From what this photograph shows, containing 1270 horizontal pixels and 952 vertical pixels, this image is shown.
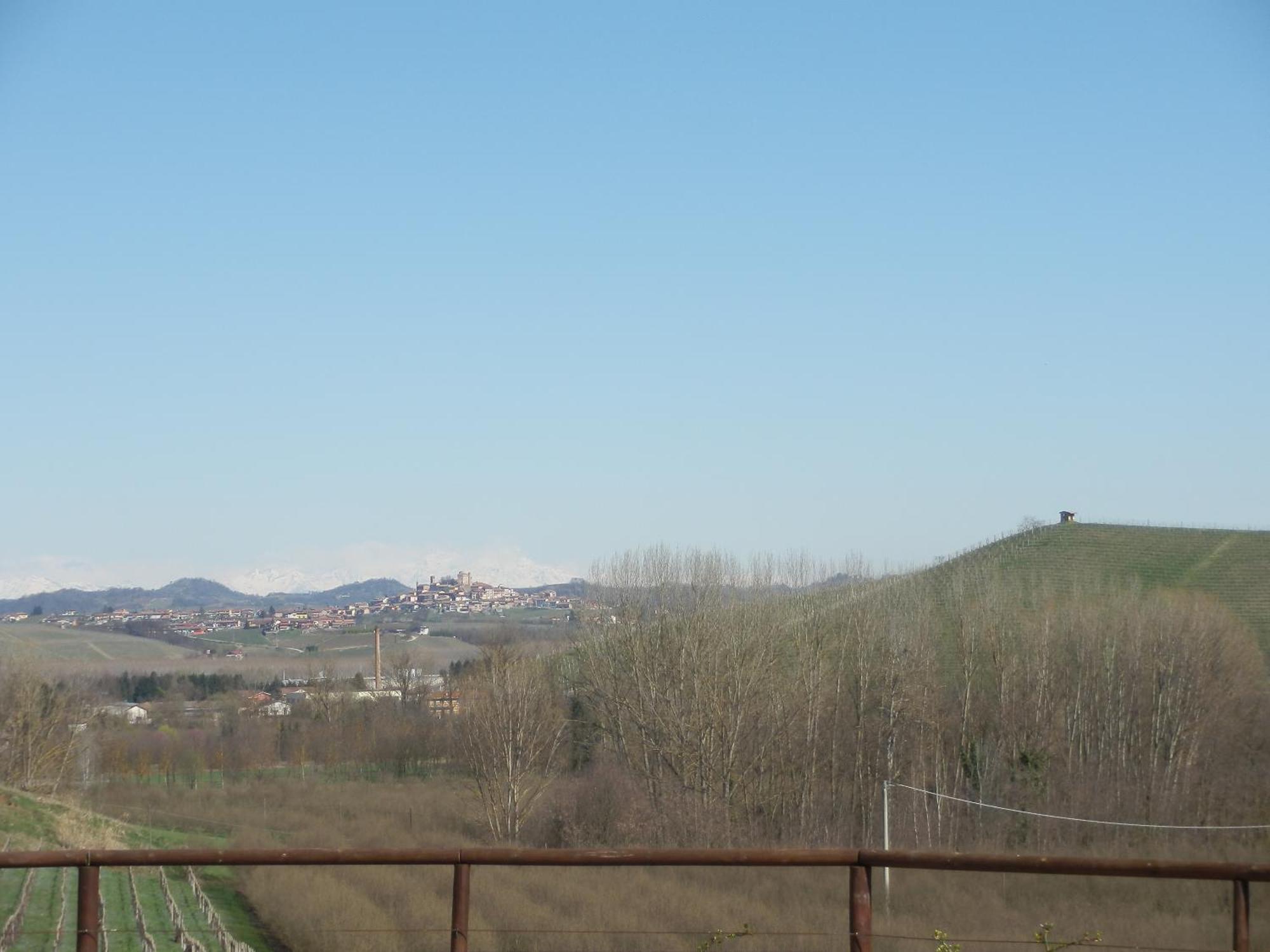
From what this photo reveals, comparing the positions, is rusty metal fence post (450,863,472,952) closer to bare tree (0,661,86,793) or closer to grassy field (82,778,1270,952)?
grassy field (82,778,1270,952)

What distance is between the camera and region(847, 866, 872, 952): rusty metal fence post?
226 inches

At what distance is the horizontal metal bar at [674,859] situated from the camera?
5.51 m

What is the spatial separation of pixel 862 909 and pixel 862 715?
4221 cm

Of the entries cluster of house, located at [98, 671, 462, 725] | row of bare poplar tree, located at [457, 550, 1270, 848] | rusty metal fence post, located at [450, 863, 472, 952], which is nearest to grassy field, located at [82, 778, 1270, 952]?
rusty metal fence post, located at [450, 863, 472, 952]

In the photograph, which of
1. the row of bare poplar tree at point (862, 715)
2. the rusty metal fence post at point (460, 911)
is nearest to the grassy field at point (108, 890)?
the rusty metal fence post at point (460, 911)

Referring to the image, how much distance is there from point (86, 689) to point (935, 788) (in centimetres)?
4947

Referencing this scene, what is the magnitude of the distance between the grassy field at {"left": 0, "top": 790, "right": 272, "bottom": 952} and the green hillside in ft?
142

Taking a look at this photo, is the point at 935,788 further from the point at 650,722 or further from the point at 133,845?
the point at 133,845

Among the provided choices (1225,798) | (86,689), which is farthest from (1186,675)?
(86,689)

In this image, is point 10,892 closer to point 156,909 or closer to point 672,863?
point 672,863

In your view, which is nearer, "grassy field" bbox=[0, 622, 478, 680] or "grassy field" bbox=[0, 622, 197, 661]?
"grassy field" bbox=[0, 622, 478, 680]

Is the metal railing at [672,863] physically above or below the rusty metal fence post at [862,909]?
above

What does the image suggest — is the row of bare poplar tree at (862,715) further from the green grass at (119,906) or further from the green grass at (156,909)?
the green grass at (119,906)

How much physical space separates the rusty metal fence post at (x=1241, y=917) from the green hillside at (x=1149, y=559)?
60.1 meters
